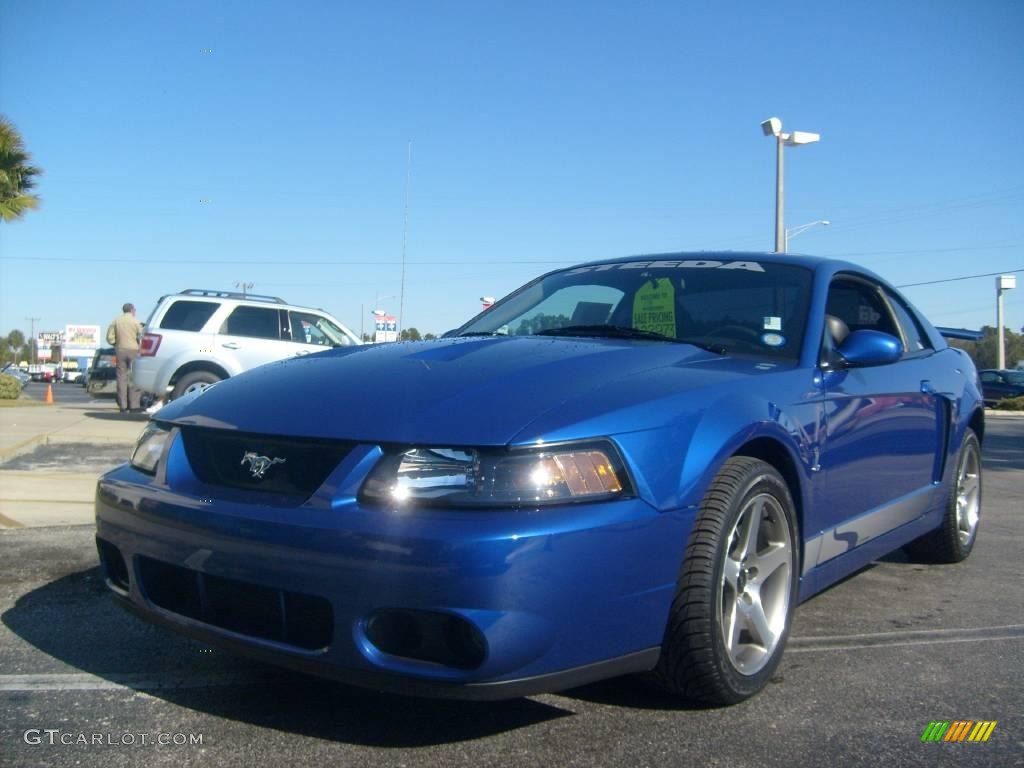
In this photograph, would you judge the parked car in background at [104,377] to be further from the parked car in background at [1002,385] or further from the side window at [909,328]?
the parked car in background at [1002,385]

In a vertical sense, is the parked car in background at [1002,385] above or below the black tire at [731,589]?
below

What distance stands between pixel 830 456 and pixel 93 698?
8.24 feet

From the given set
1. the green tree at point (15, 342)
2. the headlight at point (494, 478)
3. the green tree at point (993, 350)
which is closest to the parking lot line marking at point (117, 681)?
the headlight at point (494, 478)

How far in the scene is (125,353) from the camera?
1321 cm

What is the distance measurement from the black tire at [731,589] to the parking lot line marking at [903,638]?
0.48 meters

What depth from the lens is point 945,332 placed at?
19.1 ft

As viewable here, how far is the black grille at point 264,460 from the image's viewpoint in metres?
2.37

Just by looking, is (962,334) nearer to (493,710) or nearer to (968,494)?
(968,494)

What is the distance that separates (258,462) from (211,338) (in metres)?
9.67

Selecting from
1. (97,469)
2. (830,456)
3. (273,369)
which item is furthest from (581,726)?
(97,469)

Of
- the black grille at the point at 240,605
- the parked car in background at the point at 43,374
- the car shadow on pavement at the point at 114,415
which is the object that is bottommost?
the parked car in background at the point at 43,374

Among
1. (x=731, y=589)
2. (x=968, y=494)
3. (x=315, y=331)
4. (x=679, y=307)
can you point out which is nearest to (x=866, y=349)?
(x=679, y=307)

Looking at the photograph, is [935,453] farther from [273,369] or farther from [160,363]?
[160,363]

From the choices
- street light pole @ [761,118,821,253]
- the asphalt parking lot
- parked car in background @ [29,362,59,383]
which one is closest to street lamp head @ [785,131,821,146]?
street light pole @ [761,118,821,253]
